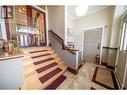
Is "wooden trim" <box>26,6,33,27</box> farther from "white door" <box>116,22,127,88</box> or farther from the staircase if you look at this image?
"white door" <box>116,22,127,88</box>

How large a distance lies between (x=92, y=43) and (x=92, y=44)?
53mm

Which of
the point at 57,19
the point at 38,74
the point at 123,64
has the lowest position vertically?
the point at 38,74

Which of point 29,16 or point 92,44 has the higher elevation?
point 29,16

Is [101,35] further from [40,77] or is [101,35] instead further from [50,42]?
[40,77]

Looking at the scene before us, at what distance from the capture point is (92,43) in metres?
3.90

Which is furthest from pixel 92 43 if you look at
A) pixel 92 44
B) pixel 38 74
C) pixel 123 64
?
pixel 38 74

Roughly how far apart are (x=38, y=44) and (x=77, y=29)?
242 cm

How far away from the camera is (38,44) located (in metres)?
3.53

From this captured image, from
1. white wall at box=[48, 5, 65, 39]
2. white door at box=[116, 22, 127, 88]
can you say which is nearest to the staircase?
white wall at box=[48, 5, 65, 39]

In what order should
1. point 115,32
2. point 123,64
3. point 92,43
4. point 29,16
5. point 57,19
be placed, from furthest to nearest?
point 92,43, point 57,19, point 29,16, point 115,32, point 123,64

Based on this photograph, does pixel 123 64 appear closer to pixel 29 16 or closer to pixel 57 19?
pixel 57 19

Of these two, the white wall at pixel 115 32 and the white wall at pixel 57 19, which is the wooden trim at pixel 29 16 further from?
the white wall at pixel 115 32

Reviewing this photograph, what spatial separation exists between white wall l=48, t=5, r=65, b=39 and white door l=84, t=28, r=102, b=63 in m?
1.70

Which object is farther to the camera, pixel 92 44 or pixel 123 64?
pixel 92 44
